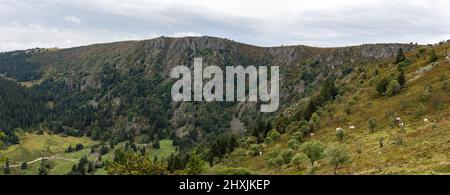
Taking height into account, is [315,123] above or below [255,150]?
above

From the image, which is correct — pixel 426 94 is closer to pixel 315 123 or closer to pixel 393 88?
pixel 393 88

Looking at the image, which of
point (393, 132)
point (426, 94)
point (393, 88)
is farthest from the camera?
point (393, 88)

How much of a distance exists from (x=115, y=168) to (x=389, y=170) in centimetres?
6193

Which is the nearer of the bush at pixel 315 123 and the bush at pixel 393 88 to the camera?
the bush at pixel 393 88

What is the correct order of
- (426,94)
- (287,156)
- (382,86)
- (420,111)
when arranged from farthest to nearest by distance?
(382,86)
(426,94)
(420,111)
(287,156)

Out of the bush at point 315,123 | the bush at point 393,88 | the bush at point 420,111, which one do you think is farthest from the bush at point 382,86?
the bush at point 420,111

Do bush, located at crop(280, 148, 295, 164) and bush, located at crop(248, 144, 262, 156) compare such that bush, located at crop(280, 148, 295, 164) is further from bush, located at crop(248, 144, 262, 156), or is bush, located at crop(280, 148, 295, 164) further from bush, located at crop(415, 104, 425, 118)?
bush, located at crop(248, 144, 262, 156)

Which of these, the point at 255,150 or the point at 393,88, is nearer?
the point at 393,88

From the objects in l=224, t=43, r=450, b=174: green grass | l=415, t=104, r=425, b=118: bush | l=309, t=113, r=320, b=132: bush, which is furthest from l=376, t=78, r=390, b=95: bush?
l=415, t=104, r=425, b=118: bush

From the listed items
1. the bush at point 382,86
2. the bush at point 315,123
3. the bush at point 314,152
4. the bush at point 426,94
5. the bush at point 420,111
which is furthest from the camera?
the bush at point 382,86

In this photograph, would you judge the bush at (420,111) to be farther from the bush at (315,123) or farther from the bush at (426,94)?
the bush at (315,123)

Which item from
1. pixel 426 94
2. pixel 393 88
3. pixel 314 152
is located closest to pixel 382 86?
pixel 393 88

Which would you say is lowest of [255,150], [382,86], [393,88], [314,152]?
[255,150]
